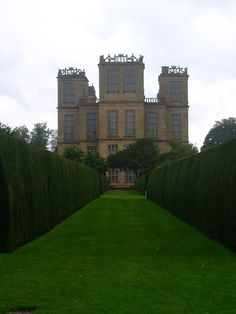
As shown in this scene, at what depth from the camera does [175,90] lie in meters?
80.9

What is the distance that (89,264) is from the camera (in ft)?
29.5

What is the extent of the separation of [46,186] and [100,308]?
9251 mm

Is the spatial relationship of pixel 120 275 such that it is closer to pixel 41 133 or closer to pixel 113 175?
pixel 113 175

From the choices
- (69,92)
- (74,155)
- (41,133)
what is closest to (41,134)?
(41,133)

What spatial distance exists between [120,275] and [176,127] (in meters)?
72.2

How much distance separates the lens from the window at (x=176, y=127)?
7919 centimetres

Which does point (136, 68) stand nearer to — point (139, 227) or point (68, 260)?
point (139, 227)

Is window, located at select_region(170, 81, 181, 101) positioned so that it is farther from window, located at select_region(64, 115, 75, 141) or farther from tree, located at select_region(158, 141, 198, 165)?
tree, located at select_region(158, 141, 198, 165)

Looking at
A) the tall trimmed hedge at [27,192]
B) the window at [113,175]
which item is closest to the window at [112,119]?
the window at [113,175]

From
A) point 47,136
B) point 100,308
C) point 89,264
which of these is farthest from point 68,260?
point 47,136

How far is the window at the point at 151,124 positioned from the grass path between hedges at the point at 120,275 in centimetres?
6495

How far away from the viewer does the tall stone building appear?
7612cm

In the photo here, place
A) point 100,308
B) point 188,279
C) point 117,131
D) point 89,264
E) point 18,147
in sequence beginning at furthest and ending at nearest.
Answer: point 117,131 < point 18,147 < point 89,264 < point 188,279 < point 100,308

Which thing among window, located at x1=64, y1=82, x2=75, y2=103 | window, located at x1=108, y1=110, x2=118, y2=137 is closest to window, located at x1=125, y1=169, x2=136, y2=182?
window, located at x1=108, y1=110, x2=118, y2=137
